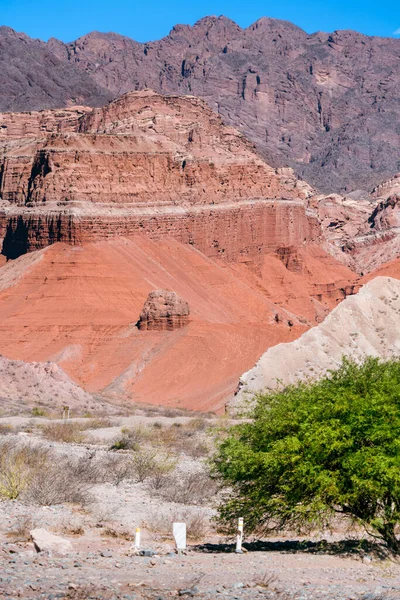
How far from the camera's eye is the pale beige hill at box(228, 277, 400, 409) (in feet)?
163

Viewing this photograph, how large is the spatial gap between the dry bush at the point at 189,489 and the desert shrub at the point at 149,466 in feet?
1.52

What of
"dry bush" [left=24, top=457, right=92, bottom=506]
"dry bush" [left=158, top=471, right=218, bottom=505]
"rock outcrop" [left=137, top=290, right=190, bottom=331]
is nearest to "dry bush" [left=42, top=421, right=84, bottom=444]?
"dry bush" [left=158, top=471, right=218, bottom=505]

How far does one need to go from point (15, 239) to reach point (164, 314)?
84.2ft

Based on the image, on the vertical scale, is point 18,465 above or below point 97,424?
below

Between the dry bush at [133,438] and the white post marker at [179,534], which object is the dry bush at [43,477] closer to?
the white post marker at [179,534]

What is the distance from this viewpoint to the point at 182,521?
2312 cm

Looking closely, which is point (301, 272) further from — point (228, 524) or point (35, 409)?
point (228, 524)

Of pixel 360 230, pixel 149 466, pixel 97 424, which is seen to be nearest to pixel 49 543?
pixel 149 466

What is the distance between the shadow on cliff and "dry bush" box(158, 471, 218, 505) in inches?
2383

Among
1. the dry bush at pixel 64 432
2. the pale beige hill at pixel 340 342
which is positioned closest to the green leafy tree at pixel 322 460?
the dry bush at pixel 64 432

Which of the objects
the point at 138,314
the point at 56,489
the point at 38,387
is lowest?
the point at 56,489

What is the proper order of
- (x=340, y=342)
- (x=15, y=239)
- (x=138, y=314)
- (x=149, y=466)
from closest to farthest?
(x=149, y=466), (x=340, y=342), (x=138, y=314), (x=15, y=239)

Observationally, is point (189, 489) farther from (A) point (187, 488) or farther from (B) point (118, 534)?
(B) point (118, 534)

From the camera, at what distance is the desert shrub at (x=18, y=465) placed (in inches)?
940
